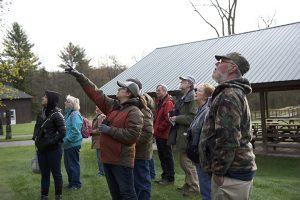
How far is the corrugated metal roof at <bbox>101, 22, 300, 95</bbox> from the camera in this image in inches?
507

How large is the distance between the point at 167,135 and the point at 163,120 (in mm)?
316

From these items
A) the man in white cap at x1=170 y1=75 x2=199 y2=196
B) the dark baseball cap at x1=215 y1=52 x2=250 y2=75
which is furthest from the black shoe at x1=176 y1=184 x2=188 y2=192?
the dark baseball cap at x1=215 y1=52 x2=250 y2=75

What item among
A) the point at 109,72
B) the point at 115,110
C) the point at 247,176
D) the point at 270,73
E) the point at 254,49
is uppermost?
the point at 109,72

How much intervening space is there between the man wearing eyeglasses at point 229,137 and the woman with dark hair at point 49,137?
11.1 feet

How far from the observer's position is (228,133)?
3279mm

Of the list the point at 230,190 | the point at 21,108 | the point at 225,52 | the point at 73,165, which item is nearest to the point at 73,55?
the point at 21,108

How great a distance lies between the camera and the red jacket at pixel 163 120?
7.83m

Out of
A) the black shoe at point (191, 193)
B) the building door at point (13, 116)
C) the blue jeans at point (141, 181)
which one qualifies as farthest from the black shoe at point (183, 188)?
the building door at point (13, 116)

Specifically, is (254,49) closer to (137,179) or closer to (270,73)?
(270,73)

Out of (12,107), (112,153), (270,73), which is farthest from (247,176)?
(12,107)

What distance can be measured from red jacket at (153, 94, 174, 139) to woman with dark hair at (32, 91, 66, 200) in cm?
216

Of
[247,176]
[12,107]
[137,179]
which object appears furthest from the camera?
[12,107]

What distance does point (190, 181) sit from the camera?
22.4ft

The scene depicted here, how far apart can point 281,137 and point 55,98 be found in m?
10.1
